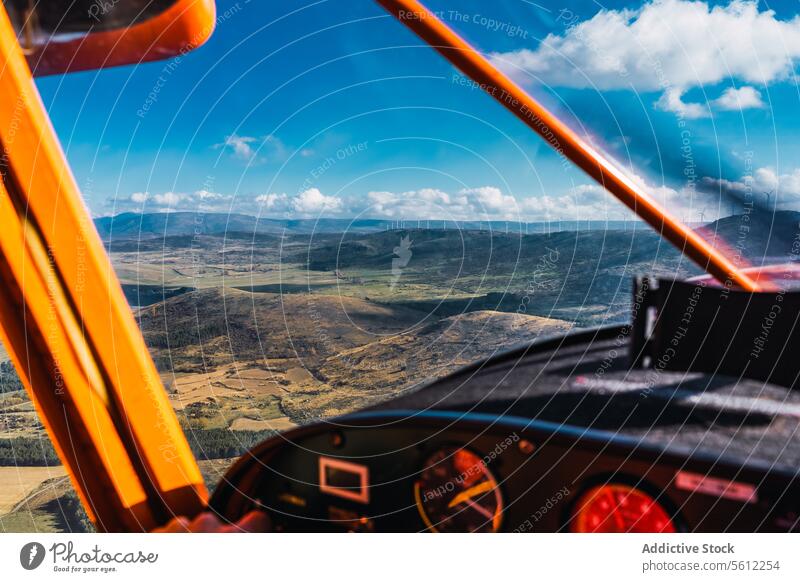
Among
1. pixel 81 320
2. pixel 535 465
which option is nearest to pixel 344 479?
pixel 535 465

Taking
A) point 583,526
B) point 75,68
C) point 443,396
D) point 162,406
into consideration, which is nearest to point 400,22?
point 75,68

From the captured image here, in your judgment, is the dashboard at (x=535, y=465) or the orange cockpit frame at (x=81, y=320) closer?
the dashboard at (x=535, y=465)

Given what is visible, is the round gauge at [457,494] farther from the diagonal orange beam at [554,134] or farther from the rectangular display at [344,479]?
the diagonal orange beam at [554,134]

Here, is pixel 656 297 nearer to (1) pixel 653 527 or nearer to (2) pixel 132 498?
(1) pixel 653 527

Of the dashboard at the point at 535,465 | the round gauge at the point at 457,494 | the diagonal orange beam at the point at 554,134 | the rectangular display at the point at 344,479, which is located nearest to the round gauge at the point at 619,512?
the dashboard at the point at 535,465

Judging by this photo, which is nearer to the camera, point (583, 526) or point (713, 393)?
point (583, 526)

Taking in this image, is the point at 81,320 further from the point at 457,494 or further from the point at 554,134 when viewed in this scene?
the point at 554,134

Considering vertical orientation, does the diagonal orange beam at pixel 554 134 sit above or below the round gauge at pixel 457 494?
above
